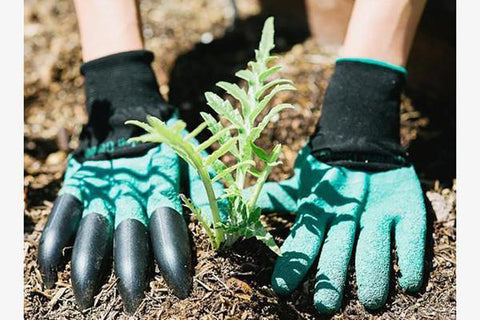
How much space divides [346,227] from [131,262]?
58 centimetres

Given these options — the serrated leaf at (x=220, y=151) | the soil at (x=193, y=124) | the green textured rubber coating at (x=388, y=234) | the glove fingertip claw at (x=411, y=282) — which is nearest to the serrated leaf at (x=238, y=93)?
the serrated leaf at (x=220, y=151)

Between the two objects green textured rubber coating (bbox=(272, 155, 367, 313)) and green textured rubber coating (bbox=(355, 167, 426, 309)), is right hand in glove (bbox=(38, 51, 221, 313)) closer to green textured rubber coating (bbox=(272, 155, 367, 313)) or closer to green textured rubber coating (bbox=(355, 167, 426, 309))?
green textured rubber coating (bbox=(272, 155, 367, 313))

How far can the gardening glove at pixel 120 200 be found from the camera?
1.54 metres

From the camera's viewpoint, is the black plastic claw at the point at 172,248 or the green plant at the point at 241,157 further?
the black plastic claw at the point at 172,248

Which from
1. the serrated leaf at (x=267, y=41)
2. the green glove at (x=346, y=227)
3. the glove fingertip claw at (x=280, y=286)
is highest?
the serrated leaf at (x=267, y=41)

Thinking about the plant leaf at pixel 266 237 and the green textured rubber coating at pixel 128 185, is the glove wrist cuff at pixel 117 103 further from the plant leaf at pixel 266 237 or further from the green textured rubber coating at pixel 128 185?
the plant leaf at pixel 266 237

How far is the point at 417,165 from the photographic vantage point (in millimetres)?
2207

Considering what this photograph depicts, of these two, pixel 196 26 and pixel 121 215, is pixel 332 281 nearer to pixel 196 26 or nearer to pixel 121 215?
pixel 121 215

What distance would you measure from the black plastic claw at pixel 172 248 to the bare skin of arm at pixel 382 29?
0.79 metres

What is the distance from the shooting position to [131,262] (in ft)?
5.03

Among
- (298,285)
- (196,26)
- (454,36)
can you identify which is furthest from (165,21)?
(298,285)

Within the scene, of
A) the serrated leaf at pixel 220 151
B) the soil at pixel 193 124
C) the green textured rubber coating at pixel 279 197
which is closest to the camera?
the serrated leaf at pixel 220 151

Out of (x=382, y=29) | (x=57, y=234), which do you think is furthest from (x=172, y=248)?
(x=382, y=29)

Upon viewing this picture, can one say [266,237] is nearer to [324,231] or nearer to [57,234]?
[324,231]
